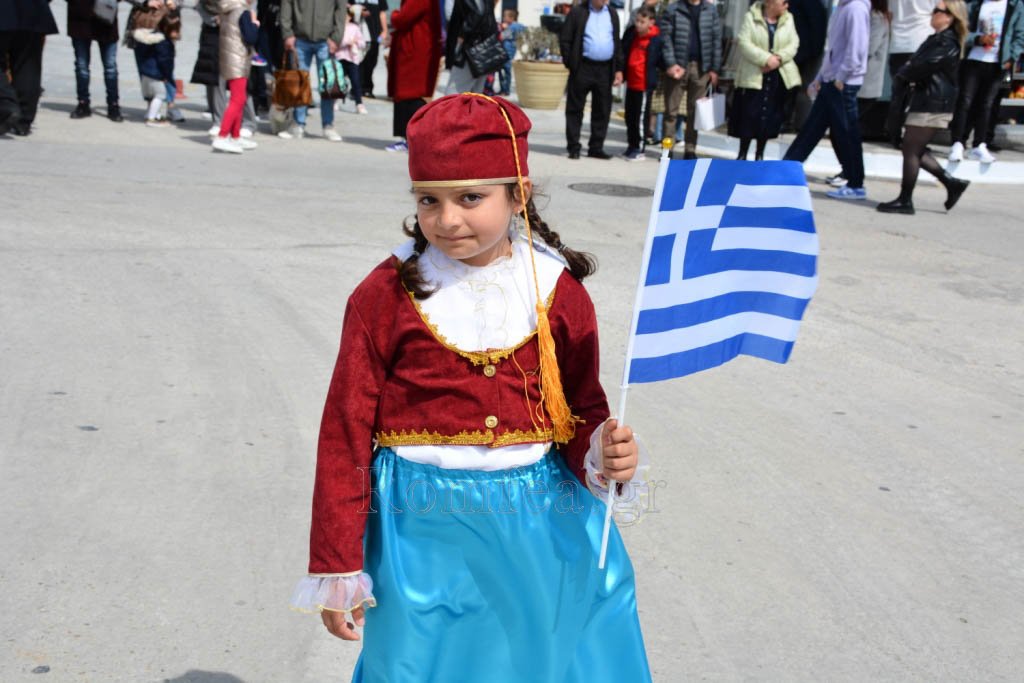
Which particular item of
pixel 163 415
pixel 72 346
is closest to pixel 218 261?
pixel 72 346

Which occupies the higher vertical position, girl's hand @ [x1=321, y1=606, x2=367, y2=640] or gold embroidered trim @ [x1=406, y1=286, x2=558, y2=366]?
gold embroidered trim @ [x1=406, y1=286, x2=558, y2=366]

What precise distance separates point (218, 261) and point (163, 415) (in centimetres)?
242

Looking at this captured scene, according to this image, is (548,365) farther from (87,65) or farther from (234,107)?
(87,65)

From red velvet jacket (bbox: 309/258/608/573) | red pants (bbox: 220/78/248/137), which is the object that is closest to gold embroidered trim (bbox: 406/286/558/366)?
red velvet jacket (bbox: 309/258/608/573)

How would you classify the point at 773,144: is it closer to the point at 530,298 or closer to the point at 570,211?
the point at 570,211

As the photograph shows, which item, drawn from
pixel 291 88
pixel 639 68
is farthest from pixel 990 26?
pixel 291 88

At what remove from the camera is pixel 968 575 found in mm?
3793

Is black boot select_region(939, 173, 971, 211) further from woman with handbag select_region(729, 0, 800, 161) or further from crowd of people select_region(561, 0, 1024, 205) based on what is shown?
woman with handbag select_region(729, 0, 800, 161)

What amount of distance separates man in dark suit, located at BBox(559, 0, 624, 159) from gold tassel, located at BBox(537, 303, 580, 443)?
33.5ft

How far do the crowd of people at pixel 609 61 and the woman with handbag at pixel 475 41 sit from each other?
14 millimetres

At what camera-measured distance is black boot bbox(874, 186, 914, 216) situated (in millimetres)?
10055

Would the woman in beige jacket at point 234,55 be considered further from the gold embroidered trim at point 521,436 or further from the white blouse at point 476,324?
the gold embroidered trim at point 521,436

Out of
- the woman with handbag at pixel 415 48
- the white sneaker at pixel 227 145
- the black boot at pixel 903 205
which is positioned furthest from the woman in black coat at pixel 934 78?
the white sneaker at pixel 227 145

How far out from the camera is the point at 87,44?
12.0 meters
